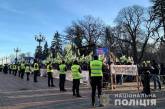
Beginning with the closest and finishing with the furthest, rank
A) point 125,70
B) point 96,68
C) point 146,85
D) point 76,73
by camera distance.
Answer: point 96,68, point 146,85, point 76,73, point 125,70

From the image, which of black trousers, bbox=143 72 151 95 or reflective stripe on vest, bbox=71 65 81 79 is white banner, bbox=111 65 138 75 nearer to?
black trousers, bbox=143 72 151 95

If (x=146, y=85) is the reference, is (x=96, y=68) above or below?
above

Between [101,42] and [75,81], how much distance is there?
81.3 m

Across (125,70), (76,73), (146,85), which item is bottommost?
(146,85)

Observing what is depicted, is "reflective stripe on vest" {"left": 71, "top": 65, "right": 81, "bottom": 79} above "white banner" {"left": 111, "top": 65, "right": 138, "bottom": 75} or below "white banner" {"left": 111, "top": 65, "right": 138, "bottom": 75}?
below

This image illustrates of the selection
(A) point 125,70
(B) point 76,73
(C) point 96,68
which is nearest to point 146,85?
(B) point 76,73

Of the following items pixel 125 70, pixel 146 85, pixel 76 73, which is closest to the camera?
pixel 146 85

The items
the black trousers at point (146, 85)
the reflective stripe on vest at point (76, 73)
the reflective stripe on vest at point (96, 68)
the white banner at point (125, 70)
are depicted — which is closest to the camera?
the reflective stripe on vest at point (96, 68)

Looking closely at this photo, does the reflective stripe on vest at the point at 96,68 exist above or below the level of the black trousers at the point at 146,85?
above

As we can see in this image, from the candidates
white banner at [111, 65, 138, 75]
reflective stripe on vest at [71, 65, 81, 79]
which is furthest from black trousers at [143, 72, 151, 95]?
white banner at [111, 65, 138, 75]

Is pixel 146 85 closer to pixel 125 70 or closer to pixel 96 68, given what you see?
pixel 96 68

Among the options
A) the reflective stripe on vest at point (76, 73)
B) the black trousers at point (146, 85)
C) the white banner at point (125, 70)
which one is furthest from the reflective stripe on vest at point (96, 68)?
the white banner at point (125, 70)

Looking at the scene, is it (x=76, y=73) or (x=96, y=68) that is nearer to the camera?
(x=96, y=68)

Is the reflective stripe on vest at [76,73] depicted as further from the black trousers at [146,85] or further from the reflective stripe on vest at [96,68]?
the reflective stripe on vest at [96,68]
